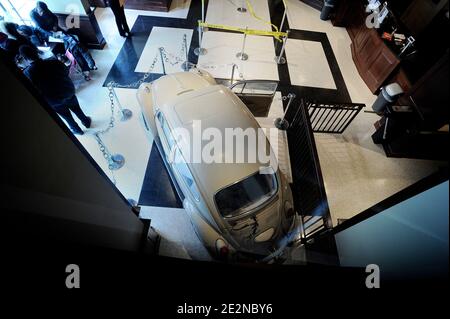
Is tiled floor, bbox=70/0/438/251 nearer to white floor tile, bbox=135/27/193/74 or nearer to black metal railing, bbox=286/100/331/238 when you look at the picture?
white floor tile, bbox=135/27/193/74

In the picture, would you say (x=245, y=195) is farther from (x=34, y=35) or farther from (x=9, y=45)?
Result: (x=34, y=35)

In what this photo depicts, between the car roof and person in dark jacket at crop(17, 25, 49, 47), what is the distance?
3.30 meters

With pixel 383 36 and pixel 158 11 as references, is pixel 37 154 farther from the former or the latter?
pixel 158 11

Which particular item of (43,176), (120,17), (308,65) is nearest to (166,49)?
(120,17)

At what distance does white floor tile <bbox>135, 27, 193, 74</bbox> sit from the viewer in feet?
16.8

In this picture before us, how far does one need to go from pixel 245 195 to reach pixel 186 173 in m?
0.78

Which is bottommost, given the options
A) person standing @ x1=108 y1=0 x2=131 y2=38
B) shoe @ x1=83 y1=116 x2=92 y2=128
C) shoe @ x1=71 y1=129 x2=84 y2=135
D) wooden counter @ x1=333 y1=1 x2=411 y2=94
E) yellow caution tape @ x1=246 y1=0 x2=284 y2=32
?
shoe @ x1=71 y1=129 x2=84 y2=135

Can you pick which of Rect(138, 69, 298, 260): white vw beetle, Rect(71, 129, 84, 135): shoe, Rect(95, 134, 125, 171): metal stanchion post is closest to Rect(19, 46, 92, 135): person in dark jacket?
Rect(71, 129, 84, 135): shoe

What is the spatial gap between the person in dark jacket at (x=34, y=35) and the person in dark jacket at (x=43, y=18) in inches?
3.9

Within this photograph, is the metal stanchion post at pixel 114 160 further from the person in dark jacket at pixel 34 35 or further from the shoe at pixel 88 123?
the person in dark jacket at pixel 34 35

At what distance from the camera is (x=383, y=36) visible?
15.4ft

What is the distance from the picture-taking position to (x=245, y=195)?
250 centimetres

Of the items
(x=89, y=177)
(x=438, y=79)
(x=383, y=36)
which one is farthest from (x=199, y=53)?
(x=438, y=79)

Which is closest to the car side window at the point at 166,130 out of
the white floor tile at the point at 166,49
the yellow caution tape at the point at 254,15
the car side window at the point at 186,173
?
the car side window at the point at 186,173
